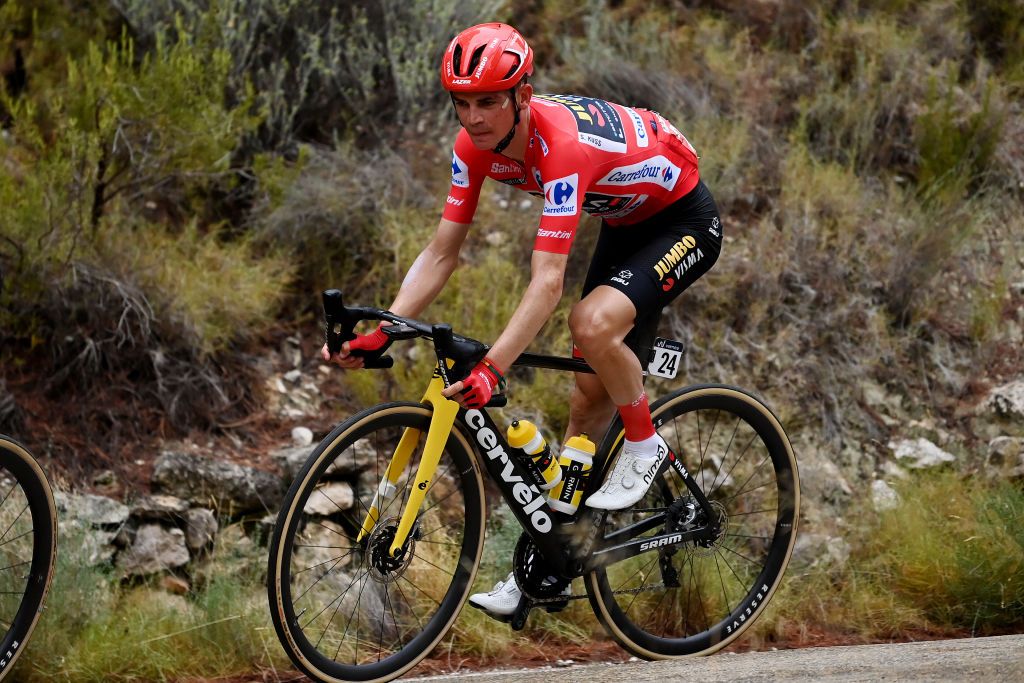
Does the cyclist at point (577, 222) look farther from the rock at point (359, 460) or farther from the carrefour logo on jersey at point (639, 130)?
the rock at point (359, 460)

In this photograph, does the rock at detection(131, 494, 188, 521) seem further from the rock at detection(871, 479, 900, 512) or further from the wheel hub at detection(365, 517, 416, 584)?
the rock at detection(871, 479, 900, 512)

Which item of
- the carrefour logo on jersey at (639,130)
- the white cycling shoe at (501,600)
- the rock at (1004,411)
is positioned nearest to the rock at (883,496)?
the rock at (1004,411)

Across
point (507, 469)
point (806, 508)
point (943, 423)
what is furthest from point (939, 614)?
point (507, 469)

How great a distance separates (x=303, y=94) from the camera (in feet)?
27.1

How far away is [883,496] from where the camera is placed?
649 centimetres

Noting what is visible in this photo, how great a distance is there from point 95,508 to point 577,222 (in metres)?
3.19

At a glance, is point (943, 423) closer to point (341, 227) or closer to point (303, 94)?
point (341, 227)

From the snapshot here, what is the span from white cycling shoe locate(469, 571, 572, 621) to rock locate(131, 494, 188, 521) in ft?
7.89

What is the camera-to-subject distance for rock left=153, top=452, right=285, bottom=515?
245 inches

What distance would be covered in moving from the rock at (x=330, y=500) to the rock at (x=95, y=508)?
0.97 m

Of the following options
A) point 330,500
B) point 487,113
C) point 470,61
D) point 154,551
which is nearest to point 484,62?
point 470,61

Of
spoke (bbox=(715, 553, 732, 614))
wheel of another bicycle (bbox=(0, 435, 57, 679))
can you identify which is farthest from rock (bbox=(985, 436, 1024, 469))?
wheel of another bicycle (bbox=(0, 435, 57, 679))

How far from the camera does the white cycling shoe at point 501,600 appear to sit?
4.34 meters

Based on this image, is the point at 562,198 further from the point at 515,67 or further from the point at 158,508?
the point at 158,508
